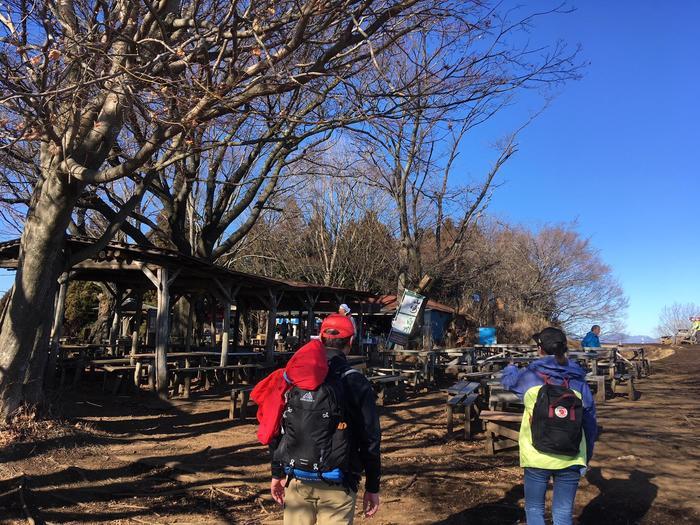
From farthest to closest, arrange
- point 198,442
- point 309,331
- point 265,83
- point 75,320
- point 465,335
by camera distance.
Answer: point 465,335 → point 75,320 → point 309,331 → point 198,442 → point 265,83

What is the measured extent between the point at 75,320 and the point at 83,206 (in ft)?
51.4

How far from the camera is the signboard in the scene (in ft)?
62.4

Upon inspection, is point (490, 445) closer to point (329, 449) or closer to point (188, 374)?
A: point (329, 449)

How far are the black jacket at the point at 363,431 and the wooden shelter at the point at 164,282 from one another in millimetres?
7282

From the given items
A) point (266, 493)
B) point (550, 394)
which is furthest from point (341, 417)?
point (266, 493)

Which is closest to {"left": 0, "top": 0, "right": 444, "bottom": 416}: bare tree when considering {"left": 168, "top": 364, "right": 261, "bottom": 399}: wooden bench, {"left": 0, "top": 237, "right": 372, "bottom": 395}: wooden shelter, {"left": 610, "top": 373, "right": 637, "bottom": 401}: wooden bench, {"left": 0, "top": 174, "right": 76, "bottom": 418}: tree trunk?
{"left": 0, "top": 174, "right": 76, "bottom": 418}: tree trunk

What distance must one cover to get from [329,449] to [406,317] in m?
16.6

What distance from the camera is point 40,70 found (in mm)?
6016

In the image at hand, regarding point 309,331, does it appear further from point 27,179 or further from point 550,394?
point 550,394

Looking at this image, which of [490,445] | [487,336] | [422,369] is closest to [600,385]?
[422,369]

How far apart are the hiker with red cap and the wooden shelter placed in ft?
23.2

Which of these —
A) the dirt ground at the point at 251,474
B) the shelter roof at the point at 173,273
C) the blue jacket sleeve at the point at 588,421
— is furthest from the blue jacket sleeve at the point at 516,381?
the shelter roof at the point at 173,273

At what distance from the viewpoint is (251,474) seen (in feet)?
20.6

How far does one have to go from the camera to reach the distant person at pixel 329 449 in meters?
2.64
